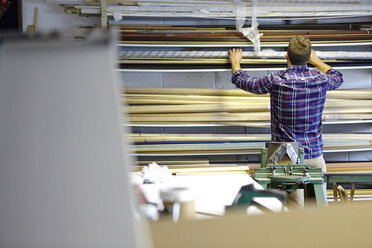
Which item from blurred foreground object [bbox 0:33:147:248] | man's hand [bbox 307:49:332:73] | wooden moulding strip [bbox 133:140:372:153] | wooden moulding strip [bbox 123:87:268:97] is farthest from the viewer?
wooden moulding strip [bbox 123:87:268:97]

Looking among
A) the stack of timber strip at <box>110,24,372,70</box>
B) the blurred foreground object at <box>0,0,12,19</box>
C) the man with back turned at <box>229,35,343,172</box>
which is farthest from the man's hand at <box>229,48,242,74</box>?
the blurred foreground object at <box>0,0,12,19</box>

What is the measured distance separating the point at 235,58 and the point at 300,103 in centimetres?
89

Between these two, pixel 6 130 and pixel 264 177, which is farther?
pixel 264 177

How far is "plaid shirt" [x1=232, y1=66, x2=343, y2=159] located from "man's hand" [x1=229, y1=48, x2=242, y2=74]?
22.1 inches

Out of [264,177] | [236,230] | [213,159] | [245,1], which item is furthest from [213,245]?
[213,159]

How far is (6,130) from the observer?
412 mm

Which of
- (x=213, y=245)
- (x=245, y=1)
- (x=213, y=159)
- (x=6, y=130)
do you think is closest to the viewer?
(x=6, y=130)

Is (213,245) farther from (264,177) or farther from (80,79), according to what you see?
(264,177)

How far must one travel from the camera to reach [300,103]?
2.96 meters

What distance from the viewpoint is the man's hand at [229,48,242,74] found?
3.60 meters

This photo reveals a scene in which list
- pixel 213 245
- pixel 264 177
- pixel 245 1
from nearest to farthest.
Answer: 1. pixel 213 245
2. pixel 264 177
3. pixel 245 1

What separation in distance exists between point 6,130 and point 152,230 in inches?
10.7

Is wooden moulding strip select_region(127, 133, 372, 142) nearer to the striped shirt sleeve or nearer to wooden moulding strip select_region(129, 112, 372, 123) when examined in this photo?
wooden moulding strip select_region(129, 112, 372, 123)

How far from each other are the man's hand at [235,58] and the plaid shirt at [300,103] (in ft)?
1.84
